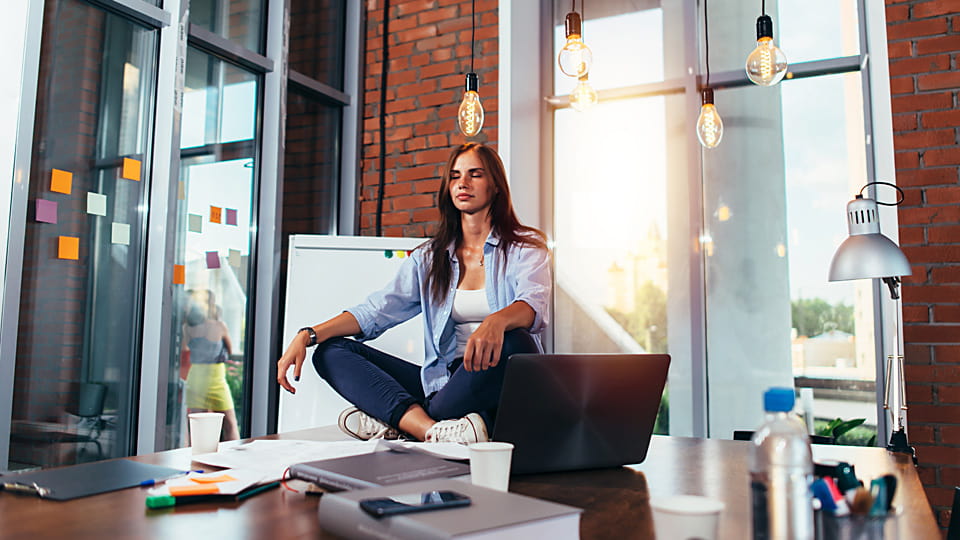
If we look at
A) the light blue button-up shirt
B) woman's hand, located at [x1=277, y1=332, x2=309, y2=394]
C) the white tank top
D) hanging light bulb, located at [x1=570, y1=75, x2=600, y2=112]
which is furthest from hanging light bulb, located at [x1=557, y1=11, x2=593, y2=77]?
woman's hand, located at [x1=277, y1=332, x2=309, y2=394]

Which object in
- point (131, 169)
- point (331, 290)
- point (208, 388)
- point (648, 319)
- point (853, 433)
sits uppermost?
point (131, 169)

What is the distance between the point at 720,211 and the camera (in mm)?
3375

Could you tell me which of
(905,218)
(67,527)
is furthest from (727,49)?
(67,527)

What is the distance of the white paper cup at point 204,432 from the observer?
1278mm

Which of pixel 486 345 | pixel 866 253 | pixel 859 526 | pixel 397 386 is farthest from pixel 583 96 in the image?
pixel 859 526

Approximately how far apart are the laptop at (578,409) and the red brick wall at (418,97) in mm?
2519

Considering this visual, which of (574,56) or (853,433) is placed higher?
(574,56)

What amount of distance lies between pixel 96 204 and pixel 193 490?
2.05 metres

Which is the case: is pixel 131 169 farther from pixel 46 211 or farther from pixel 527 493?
pixel 527 493

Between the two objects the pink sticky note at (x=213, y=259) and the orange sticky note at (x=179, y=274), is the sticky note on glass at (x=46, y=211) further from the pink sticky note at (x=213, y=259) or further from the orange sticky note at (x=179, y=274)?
the pink sticky note at (x=213, y=259)

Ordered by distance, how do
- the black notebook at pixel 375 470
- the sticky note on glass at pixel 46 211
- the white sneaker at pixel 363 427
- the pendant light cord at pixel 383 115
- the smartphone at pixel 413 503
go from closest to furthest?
the smartphone at pixel 413 503 → the black notebook at pixel 375 470 → the white sneaker at pixel 363 427 → the sticky note on glass at pixel 46 211 → the pendant light cord at pixel 383 115

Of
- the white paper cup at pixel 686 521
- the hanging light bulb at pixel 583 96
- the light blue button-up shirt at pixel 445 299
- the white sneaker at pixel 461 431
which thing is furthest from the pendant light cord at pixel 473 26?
the white paper cup at pixel 686 521

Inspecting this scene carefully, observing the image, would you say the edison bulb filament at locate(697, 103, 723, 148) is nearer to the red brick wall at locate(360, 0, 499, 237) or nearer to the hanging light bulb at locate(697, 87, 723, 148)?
the hanging light bulb at locate(697, 87, 723, 148)

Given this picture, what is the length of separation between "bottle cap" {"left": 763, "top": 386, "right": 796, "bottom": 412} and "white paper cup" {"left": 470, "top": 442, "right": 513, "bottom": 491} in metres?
0.35
